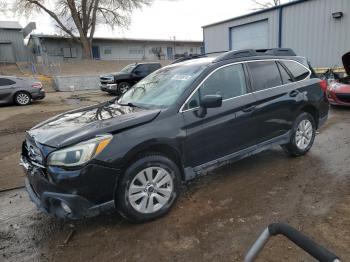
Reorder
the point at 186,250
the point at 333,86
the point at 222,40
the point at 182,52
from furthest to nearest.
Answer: the point at 182,52 < the point at 222,40 < the point at 333,86 < the point at 186,250

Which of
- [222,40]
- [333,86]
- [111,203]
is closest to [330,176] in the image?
[111,203]

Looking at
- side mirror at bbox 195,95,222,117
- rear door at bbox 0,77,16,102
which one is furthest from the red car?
rear door at bbox 0,77,16,102

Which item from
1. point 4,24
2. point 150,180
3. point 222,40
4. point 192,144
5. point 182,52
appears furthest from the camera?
point 182,52

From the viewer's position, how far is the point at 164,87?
4082 mm

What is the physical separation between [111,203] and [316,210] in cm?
223

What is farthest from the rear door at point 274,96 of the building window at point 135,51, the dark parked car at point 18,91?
the building window at point 135,51

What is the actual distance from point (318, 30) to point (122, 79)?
1007 centimetres

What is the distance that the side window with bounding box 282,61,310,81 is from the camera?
4.91 metres

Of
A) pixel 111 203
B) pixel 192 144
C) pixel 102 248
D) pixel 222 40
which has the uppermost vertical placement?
pixel 222 40

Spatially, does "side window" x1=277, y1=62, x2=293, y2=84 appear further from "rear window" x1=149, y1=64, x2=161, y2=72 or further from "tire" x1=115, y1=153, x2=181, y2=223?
"rear window" x1=149, y1=64, x2=161, y2=72

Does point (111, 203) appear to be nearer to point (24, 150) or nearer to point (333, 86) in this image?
point (24, 150)

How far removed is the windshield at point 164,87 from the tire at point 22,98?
11.2 m

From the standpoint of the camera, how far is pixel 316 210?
11.2 ft

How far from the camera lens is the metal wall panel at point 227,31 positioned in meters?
15.6
